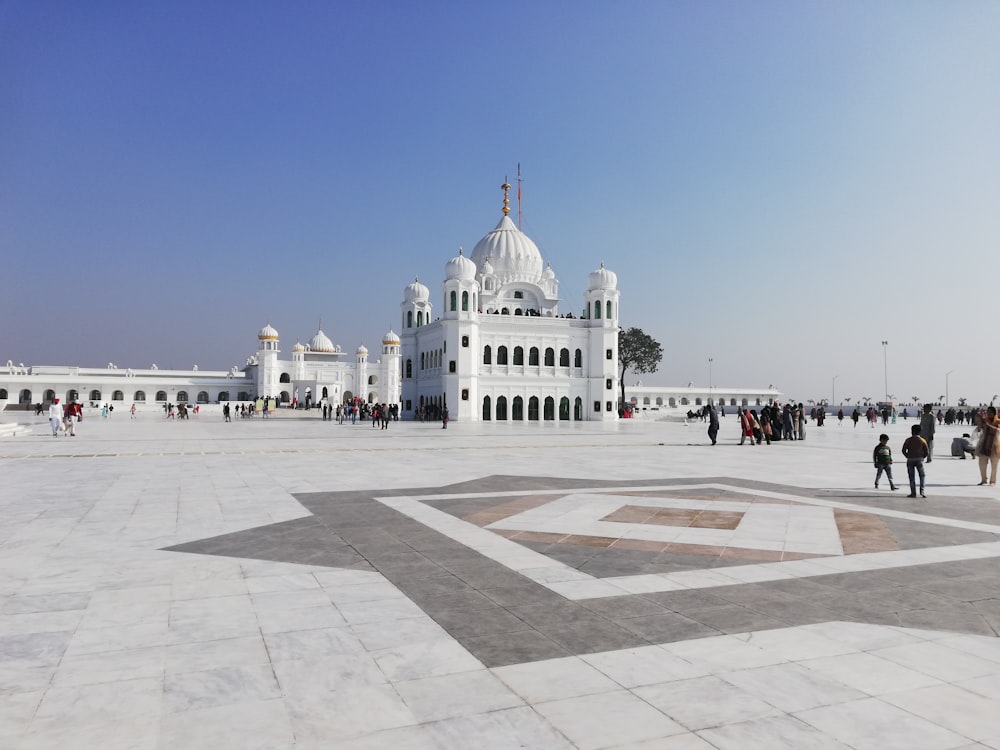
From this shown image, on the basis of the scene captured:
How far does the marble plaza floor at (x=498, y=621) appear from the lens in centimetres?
357

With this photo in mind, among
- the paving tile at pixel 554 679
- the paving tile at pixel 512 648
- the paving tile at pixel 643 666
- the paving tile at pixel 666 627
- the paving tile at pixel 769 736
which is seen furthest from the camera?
the paving tile at pixel 666 627

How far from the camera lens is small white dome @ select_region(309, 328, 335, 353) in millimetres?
100000

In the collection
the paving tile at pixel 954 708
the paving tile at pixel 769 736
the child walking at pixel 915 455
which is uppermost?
the child walking at pixel 915 455

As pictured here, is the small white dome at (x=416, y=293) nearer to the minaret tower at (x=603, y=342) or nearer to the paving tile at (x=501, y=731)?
the minaret tower at (x=603, y=342)

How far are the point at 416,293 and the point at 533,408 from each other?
16.3 m

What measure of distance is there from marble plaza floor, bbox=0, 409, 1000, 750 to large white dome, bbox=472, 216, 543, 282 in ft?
173

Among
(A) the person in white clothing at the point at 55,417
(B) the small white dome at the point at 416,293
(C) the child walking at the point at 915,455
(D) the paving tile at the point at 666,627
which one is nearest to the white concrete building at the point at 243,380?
(B) the small white dome at the point at 416,293

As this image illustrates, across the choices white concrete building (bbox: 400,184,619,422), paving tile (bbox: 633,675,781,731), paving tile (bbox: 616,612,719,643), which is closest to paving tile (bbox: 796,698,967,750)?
paving tile (bbox: 633,675,781,731)

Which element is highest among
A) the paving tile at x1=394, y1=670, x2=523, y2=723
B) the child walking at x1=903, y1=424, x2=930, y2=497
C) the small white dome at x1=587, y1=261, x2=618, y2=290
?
the small white dome at x1=587, y1=261, x2=618, y2=290

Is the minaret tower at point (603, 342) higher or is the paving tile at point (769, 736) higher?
the minaret tower at point (603, 342)

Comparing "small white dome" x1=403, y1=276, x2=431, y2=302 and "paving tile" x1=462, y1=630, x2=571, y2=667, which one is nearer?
"paving tile" x1=462, y1=630, x2=571, y2=667

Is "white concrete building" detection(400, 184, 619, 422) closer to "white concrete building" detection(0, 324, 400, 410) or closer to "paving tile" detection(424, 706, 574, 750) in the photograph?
"white concrete building" detection(0, 324, 400, 410)

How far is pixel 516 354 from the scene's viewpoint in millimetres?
54938

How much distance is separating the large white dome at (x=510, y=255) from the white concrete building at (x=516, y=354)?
3.60 metres
